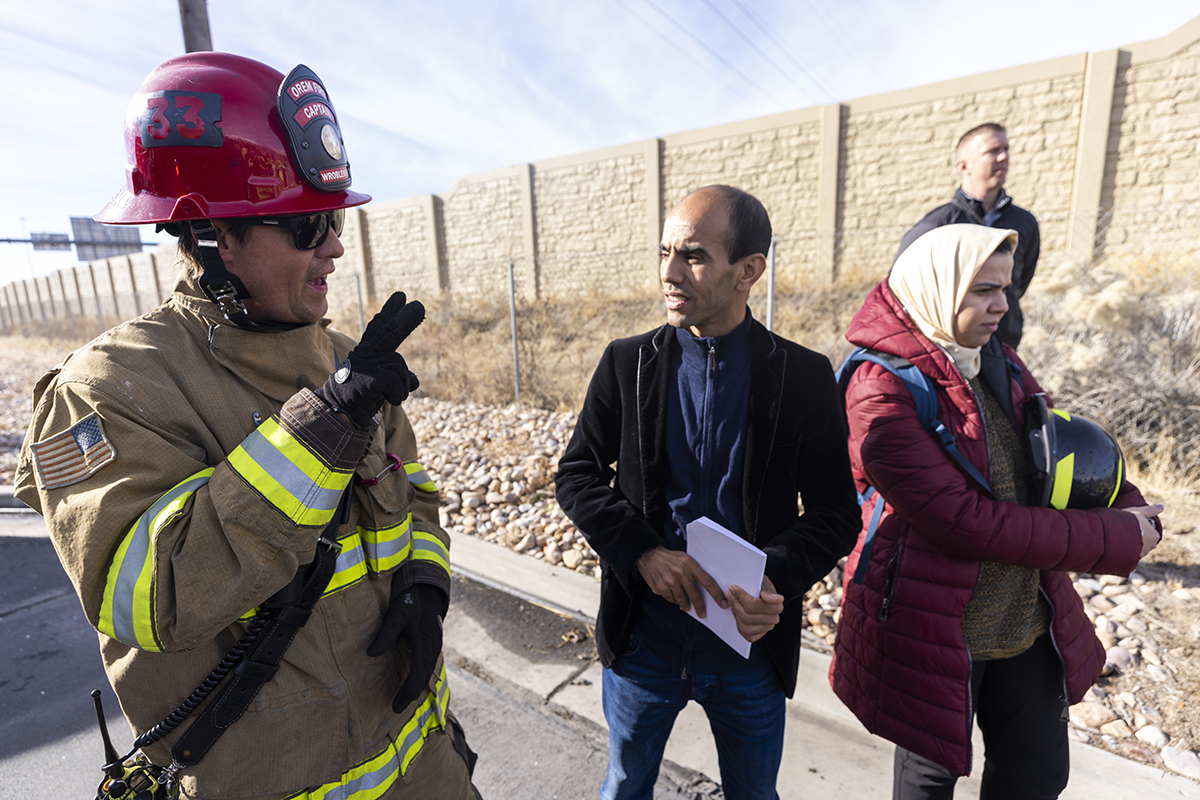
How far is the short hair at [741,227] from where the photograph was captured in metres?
1.62

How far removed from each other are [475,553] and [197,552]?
10.9 feet

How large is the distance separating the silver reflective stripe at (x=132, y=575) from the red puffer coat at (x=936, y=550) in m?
1.71

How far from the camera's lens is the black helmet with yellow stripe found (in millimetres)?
1616

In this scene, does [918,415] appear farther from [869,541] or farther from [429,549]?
[429,549]

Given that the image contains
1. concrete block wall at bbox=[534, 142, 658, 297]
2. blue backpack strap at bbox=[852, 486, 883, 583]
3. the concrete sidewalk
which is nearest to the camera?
blue backpack strap at bbox=[852, 486, 883, 583]

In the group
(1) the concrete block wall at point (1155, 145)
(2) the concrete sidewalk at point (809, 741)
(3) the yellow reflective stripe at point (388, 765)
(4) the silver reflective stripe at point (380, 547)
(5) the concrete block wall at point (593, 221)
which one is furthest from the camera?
(5) the concrete block wall at point (593, 221)

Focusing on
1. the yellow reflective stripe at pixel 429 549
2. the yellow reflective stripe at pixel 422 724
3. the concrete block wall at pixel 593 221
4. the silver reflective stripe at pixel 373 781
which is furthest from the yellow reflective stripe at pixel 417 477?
the concrete block wall at pixel 593 221

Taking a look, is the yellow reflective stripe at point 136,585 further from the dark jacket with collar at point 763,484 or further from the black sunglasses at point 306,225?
the dark jacket with collar at point 763,484

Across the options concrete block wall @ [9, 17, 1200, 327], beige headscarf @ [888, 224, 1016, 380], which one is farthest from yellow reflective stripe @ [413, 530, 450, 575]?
concrete block wall @ [9, 17, 1200, 327]

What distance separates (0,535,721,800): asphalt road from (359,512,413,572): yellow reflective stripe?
58.0 inches

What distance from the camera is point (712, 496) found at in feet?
5.52

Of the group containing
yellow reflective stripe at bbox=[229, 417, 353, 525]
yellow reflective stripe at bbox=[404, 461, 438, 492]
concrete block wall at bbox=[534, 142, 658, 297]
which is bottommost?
yellow reflective stripe at bbox=[404, 461, 438, 492]

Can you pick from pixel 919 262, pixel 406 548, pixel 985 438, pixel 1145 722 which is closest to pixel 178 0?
pixel 406 548

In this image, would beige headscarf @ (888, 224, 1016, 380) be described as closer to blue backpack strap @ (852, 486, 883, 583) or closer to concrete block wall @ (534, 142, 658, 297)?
blue backpack strap @ (852, 486, 883, 583)
